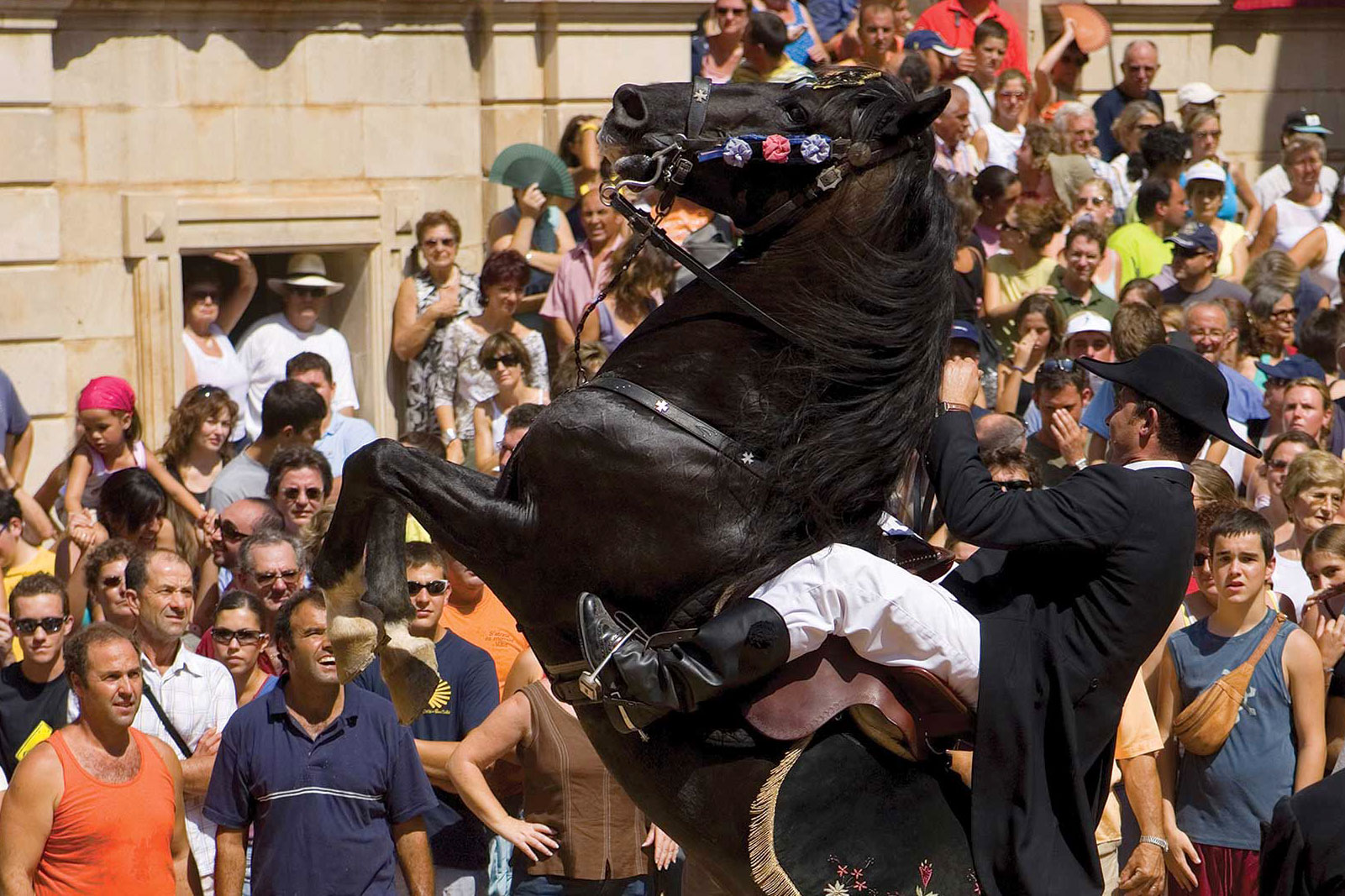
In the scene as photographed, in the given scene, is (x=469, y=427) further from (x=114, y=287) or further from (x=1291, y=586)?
(x=1291, y=586)

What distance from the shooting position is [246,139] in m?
11.4

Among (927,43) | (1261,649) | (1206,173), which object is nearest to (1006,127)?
(927,43)

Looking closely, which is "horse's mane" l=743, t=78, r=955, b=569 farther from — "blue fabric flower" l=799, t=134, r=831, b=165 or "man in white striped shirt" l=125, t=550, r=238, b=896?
"man in white striped shirt" l=125, t=550, r=238, b=896

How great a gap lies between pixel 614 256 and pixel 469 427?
1057mm

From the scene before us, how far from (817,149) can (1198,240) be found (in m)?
6.56

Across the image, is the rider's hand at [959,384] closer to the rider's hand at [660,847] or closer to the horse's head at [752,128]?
the horse's head at [752,128]

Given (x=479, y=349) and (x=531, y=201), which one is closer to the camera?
(x=479, y=349)

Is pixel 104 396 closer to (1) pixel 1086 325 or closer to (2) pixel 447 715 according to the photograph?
(2) pixel 447 715

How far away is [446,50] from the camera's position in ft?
39.5

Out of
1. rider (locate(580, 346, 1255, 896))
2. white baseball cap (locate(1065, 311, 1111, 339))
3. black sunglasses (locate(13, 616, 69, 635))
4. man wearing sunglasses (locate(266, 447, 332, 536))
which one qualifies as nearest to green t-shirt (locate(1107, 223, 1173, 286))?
white baseball cap (locate(1065, 311, 1111, 339))

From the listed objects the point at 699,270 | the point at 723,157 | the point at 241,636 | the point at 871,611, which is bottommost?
the point at 241,636

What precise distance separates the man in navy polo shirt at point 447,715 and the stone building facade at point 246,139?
3.99m

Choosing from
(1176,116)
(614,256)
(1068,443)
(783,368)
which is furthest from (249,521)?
(1176,116)

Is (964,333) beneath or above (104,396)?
above
